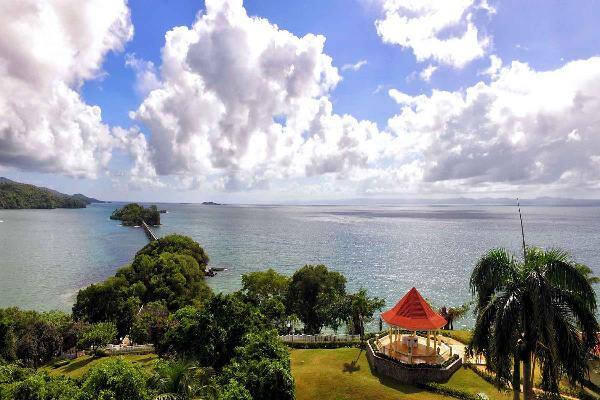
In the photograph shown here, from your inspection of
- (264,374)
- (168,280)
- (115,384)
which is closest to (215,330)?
(264,374)

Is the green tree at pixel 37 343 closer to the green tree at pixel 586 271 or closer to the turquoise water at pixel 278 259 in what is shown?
the turquoise water at pixel 278 259

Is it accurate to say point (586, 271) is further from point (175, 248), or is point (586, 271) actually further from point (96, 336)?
point (175, 248)

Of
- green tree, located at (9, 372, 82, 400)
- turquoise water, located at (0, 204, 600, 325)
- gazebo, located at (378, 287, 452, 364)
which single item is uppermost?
green tree, located at (9, 372, 82, 400)

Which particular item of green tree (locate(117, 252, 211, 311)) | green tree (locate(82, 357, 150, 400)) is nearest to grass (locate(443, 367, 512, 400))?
green tree (locate(82, 357, 150, 400))

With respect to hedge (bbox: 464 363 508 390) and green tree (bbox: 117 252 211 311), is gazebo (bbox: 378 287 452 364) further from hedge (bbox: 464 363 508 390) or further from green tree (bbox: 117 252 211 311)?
green tree (bbox: 117 252 211 311)

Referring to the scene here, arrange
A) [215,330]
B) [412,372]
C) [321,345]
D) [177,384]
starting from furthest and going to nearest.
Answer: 1. [321,345]
2. [412,372]
3. [215,330]
4. [177,384]

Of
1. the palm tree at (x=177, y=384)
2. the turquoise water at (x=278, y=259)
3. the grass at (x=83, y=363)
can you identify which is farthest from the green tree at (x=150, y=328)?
the turquoise water at (x=278, y=259)
